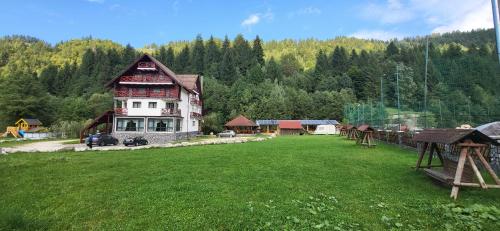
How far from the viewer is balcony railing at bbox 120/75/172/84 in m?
40.0

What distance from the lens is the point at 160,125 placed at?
4075 cm

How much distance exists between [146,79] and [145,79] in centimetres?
14

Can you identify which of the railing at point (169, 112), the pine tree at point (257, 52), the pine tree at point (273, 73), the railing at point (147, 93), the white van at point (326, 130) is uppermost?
the pine tree at point (257, 52)

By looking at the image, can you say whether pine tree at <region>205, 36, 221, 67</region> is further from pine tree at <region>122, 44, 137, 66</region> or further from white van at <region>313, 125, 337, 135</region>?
white van at <region>313, 125, 337, 135</region>

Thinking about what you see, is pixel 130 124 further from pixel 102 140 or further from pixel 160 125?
pixel 102 140

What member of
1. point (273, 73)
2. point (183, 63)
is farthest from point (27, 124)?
point (273, 73)

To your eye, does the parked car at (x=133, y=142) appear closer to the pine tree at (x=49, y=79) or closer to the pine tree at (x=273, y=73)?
the pine tree at (x=273, y=73)

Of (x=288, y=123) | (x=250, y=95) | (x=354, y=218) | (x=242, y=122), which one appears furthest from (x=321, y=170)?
Result: (x=250, y=95)

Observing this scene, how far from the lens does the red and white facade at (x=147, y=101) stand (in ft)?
130

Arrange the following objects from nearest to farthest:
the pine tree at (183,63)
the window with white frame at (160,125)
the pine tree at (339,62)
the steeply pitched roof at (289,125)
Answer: the window with white frame at (160,125)
the steeply pitched roof at (289,125)
the pine tree at (183,63)
the pine tree at (339,62)

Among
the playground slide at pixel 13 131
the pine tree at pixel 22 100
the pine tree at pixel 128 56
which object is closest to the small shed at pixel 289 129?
the playground slide at pixel 13 131

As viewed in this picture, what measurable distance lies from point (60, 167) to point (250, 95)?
71436mm

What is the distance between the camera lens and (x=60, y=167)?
14688 millimetres

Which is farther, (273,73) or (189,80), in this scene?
(273,73)
